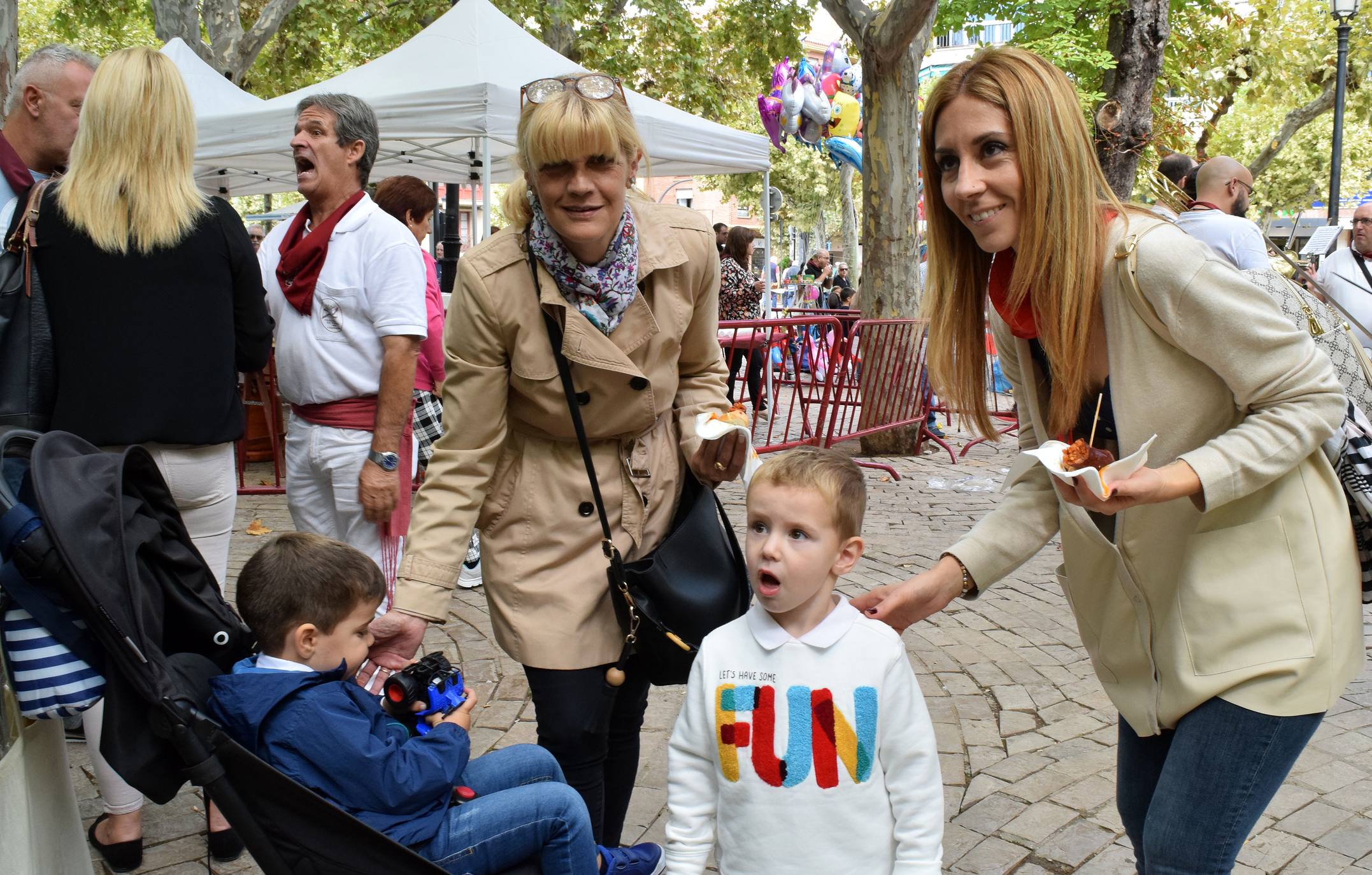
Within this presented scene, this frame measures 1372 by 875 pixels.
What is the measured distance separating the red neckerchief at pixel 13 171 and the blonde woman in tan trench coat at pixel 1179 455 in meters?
2.84

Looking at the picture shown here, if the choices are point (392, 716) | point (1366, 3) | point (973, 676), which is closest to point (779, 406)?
point (973, 676)

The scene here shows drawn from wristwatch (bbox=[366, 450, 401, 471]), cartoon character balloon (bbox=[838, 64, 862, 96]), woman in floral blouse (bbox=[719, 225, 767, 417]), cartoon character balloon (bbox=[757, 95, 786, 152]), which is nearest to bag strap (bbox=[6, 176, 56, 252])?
wristwatch (bbox=[366, 450, 401, 471])

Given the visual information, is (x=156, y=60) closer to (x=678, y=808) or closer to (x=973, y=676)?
(x=678, y=808)

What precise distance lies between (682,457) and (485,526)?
0.50 meters

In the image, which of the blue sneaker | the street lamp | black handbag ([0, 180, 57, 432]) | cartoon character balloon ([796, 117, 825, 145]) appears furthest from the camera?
cartoon character balloon ([796, 117, 825, 145])

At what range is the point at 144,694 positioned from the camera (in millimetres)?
2051

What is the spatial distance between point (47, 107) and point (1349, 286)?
23.3 ft

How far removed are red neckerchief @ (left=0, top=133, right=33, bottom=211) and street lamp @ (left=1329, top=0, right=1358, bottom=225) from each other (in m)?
17.5

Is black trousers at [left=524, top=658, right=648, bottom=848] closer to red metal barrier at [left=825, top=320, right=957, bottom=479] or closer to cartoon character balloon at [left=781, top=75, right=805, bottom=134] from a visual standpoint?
red metal barrier at [left=825, top=320, right=957, bottom=479]

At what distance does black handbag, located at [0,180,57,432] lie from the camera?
3.24m

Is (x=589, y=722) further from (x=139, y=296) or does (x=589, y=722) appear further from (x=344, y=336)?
(x=344, y=336)

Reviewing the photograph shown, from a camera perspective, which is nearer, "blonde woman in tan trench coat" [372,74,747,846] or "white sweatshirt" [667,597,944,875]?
"white sweatshirt" [667,597,944,875]

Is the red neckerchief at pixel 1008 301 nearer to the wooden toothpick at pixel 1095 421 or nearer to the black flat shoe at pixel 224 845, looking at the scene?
the wooden toothpick at pixel 1095 421

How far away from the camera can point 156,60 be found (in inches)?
Result: 137
